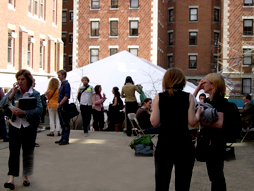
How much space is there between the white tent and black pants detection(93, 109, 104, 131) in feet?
7.87

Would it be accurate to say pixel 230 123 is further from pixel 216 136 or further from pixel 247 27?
pixel 247 27

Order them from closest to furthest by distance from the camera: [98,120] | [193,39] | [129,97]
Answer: [129,97] → [98,120] → [193,39]

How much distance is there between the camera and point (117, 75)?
18.4m

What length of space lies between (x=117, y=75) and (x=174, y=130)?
14.5m

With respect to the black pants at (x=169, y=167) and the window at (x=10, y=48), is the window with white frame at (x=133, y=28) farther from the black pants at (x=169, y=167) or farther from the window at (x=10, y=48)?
the black pants at (x=169, y=167)

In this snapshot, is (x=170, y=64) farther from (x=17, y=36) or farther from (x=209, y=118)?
(x=209, y=118)

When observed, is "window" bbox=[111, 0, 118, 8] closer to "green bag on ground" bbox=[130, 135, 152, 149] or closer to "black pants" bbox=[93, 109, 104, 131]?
"black pants" bbox=[93, 109, 104, 131]

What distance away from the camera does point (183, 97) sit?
13.4 ft

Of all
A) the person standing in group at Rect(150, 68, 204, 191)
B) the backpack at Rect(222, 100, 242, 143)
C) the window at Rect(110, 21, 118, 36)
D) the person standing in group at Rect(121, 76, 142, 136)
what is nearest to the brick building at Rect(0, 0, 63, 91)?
the window at Rect(110, 21, 118, 36)

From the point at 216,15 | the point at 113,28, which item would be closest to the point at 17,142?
the point at 113,28

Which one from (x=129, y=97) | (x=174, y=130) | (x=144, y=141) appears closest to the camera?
(x=174, y=130)

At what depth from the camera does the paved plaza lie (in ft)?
20.4

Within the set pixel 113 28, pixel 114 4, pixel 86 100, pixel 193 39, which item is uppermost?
pixel 114 4

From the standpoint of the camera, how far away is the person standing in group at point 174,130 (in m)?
4.05
